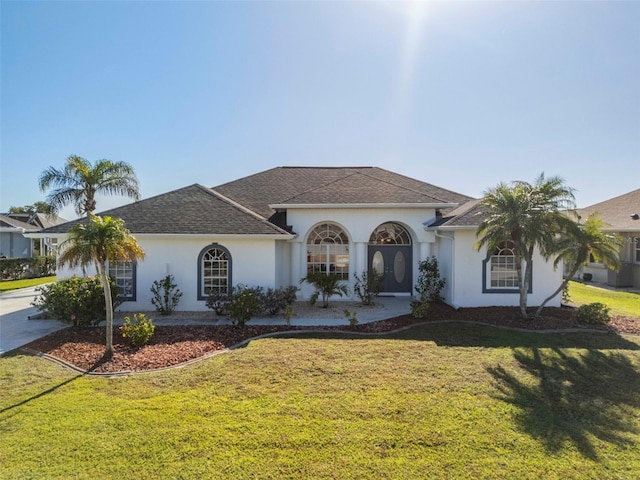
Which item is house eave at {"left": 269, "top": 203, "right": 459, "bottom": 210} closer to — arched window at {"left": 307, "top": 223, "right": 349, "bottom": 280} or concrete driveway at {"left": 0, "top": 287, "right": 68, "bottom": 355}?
arched window at {"left": 307, "top": 223, "right": 349, "bottom": 280}

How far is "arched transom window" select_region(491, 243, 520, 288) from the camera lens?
13102 mm

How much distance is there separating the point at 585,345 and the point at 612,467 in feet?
18.9

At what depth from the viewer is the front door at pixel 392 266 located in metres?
15.5

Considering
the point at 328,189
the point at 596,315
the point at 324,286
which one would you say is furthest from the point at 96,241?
the point at 596,315

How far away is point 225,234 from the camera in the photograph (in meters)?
12.2

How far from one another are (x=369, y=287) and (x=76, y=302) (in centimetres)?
1042

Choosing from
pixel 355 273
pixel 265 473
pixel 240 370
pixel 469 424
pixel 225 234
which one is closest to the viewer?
pixel 265 473

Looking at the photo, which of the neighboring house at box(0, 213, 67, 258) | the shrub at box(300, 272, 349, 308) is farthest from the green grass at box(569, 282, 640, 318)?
the neighboring house at box(0, 213, 67, 258)

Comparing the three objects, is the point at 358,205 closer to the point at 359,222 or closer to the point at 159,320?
the point at 359,222

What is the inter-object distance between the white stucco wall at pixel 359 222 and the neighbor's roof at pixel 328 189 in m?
0.53

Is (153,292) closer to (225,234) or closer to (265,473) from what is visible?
(225,234)

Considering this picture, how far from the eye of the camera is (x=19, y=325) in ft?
36.1

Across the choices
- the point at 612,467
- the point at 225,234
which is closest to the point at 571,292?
the point at 612,467

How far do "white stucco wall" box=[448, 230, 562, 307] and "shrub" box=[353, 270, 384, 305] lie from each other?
316 cm
